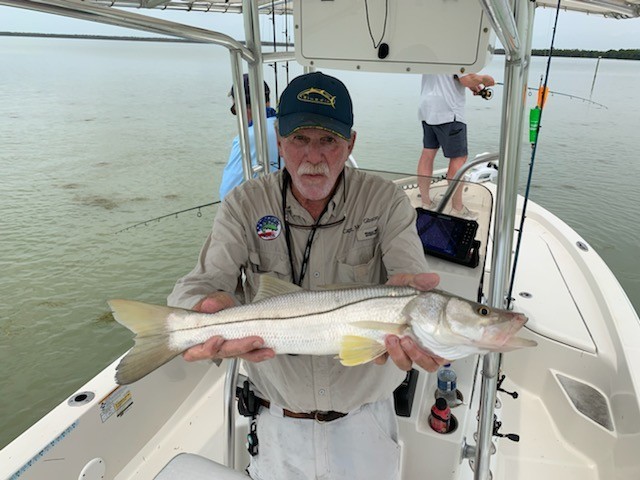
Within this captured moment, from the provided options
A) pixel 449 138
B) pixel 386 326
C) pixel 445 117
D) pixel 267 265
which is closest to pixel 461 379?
pixel 386 326

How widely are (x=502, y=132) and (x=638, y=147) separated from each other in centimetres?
1594

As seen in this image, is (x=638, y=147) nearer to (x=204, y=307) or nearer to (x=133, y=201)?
(x=133, y=201)

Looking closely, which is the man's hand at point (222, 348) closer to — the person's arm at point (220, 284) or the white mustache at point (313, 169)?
the person's arm at point (220, 284)

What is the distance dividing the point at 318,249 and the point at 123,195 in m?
9.99

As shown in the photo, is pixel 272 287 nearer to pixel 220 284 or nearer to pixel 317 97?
pixel 220 284

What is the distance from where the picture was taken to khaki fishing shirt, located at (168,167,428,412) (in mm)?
1862

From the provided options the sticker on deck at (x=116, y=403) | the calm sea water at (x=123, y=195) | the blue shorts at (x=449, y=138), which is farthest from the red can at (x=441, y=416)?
the calm sea water at (x=123, y=195)

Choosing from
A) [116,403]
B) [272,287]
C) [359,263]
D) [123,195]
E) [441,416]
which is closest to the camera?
[272,287]

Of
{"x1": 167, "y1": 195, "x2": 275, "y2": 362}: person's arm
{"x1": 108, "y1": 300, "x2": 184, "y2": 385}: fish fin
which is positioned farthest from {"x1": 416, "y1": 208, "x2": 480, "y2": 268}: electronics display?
{"x1": 108, "y1": 300, "x2": 184, "y2": 385}: fish fin

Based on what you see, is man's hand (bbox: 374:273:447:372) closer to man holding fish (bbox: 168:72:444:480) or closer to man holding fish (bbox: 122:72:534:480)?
man holding fish (bbox: 122:72:534:480)

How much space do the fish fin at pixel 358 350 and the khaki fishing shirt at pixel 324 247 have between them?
1.03ft

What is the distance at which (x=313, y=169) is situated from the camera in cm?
183

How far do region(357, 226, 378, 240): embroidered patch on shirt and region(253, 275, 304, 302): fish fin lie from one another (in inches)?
14.7

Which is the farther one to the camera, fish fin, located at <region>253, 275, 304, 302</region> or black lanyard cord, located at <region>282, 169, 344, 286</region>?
black lanyard cord, located at <region>282, 169, 344, 286</region>
